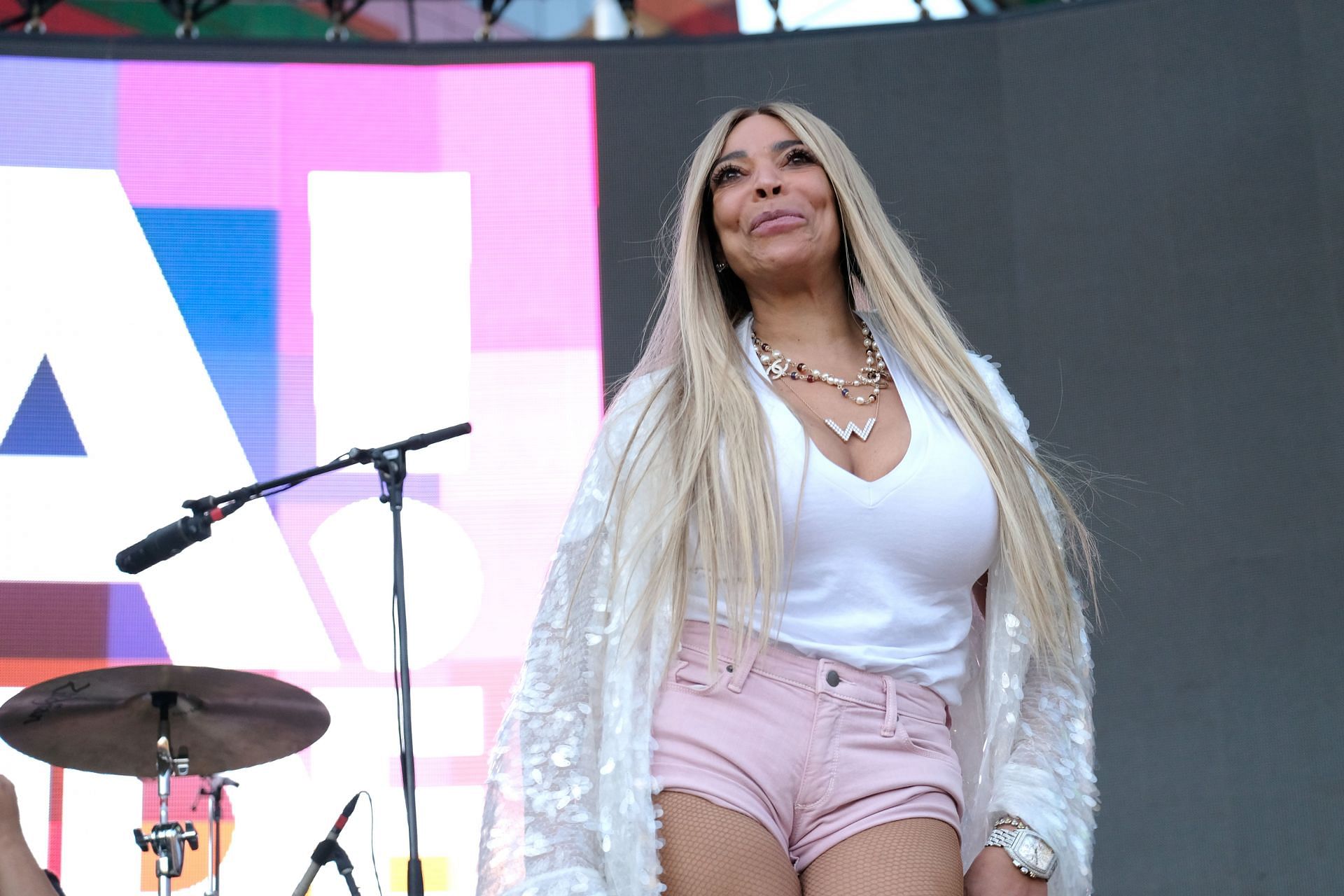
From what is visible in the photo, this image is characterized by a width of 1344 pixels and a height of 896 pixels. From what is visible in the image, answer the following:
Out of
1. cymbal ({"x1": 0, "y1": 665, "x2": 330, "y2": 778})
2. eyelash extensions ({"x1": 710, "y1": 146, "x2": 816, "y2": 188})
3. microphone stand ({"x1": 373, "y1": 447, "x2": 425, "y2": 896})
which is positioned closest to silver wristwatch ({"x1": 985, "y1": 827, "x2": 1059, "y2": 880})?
eyelash extensions ({"x1": 710, "y1": 146, "x2": 816, "y2": 188})

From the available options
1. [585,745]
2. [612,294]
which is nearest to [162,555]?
[585,745]

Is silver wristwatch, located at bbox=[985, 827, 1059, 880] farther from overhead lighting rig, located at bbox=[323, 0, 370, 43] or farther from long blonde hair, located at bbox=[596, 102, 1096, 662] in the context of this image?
overhead lighting rig, located at bbox=[323, 0, 370, 43]

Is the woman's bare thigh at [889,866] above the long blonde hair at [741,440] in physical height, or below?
Answer: below

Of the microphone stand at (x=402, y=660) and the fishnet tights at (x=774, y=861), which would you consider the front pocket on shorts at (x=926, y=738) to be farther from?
the microphone stand at (x=402, y=660)

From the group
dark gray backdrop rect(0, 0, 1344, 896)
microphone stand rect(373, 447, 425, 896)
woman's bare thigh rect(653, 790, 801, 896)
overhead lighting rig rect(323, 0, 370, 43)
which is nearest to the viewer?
woman's bare thigh rect(653, 790, 801, 896)

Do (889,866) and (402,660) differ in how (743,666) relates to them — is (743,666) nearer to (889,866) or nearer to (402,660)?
(889,866)

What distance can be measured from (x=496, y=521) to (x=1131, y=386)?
69.1 inches

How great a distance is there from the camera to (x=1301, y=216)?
3.91m

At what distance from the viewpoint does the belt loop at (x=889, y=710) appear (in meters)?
1.35

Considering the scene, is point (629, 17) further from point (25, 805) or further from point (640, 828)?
point (640, 828)

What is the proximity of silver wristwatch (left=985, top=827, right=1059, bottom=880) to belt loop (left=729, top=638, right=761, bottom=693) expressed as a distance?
29 cm

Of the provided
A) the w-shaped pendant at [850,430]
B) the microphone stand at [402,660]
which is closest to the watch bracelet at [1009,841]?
the w-shaped pendant at [850,430]

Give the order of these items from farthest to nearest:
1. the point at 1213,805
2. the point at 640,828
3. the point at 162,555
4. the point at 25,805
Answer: the point at 1213,805
the point at 25,805
the point at 162,555
the point at 640,828

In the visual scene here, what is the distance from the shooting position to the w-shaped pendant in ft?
4.96
